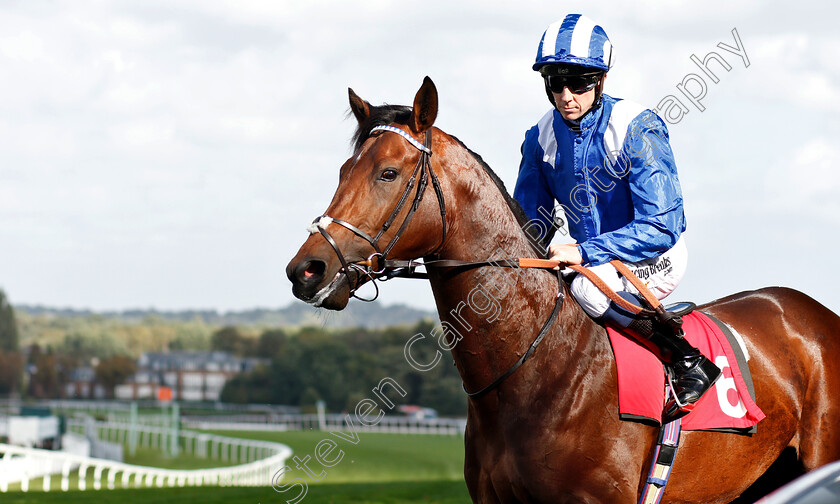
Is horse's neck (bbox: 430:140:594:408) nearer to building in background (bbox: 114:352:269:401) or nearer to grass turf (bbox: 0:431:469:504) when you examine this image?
grass turf (bbox: 0:431:469:504)

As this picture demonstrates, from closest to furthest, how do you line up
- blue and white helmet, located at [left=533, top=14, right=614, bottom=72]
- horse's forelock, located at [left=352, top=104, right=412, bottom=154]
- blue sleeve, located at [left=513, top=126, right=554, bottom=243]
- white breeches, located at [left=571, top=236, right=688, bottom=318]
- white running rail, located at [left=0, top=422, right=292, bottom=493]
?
horse's forelock, located at [left=352, top=104, right=412, bottom=154], white breeches, located at [left=571, top=236, right=688, bottom=318], blue and white helmet, located at [left=533, top=14, right=614, bottom=72], blue sleeve, located at [left=513, top=126, right=554, bottom=243], white running rail, located at [left=0, top=422, right=292, bottom=493]

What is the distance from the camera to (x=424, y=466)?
28.5 m

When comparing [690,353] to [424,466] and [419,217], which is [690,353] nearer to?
[419,217]

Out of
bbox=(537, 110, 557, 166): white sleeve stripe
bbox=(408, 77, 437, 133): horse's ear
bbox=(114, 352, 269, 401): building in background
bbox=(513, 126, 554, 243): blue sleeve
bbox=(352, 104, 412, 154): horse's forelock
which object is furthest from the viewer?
bbox=(114, 352, 269, 401): building in background

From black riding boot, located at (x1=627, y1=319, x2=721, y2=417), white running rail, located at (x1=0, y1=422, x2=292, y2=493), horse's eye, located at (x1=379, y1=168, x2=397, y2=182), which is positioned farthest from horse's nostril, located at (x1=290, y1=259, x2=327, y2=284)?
white running rail, located at (x1=0, y1=422, x2=292, y2=493)

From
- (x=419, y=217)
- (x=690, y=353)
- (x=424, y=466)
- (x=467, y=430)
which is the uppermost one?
(x=419, y=217)

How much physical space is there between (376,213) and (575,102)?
3.46ft

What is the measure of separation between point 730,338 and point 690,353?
43cm

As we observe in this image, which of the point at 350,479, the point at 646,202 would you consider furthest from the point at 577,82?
the point at 350,479

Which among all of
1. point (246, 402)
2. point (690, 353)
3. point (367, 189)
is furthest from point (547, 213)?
point (246, 402)

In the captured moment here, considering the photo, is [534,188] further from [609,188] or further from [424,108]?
[424,108]

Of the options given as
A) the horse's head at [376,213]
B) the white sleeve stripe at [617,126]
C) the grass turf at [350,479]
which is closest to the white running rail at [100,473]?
the grass turf at [350,479]

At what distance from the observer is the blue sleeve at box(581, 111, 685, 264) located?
10.4ft

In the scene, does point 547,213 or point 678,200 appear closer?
point 678,200
